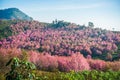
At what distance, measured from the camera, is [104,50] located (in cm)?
13700

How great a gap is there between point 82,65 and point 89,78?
154 ft

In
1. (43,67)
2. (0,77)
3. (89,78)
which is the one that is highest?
(0,77)

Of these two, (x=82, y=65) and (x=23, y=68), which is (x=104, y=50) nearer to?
(x=82, y=65)

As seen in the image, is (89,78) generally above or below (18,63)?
below

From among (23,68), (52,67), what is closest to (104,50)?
(52,67)

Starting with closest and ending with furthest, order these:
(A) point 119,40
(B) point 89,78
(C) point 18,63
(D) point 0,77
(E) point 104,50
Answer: (C) point 18,63 → (D) point 0,77 → (B) point 89,78 → (E) point 104,50 → (A) point 119,40

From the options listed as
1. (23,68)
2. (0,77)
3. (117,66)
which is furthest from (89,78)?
(117,66)

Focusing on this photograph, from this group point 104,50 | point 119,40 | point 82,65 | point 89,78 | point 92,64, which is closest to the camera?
point 89,78

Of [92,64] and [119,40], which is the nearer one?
[92,64]

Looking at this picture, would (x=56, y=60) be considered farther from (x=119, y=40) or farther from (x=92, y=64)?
(x=119, y=40)

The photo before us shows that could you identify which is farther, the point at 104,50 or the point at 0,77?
the point at 104,50

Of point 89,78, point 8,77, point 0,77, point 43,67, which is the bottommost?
point 43,67

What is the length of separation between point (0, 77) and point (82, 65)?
61037mm

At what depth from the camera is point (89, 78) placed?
155ft
